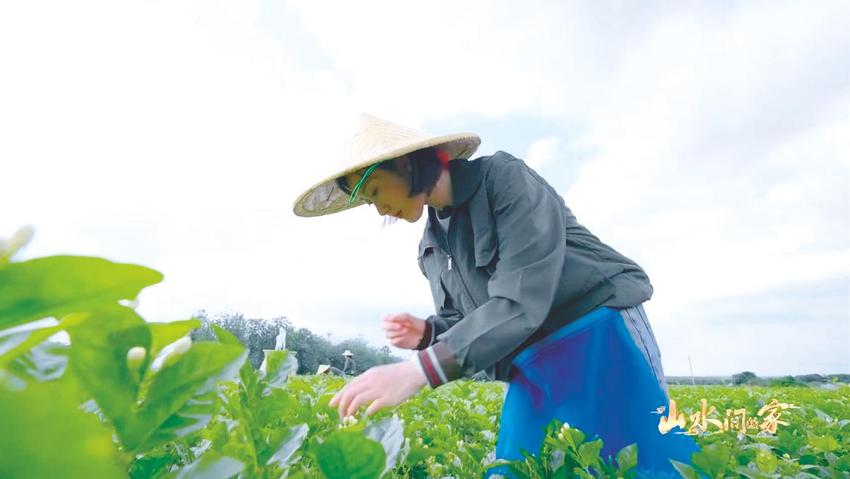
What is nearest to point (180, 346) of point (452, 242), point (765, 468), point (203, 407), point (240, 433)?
point (203, 407)

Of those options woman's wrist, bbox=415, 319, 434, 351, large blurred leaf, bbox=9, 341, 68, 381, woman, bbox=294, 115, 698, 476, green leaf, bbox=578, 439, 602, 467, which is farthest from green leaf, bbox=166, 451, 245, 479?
woman's wrist, bbox=415, 319, 434, 351

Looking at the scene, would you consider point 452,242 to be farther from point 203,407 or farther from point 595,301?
point 203,407

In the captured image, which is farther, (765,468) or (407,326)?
(407,326)

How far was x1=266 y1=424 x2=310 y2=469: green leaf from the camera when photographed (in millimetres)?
610

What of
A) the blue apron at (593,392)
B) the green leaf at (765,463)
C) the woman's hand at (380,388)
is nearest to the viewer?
the green leaf at (765,463)

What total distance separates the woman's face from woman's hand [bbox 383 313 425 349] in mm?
355

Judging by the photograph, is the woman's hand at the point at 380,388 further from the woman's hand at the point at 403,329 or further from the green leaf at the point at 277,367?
the woman's hand at the point at 403,329

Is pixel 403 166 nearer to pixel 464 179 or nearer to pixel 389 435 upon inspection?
pixel 464 179

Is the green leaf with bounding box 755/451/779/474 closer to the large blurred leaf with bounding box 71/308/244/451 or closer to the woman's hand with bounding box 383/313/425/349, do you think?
the large blurred leaf with bounding box 71/308/244/451

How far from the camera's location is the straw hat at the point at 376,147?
2094mm

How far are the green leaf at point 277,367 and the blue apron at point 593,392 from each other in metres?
1.18

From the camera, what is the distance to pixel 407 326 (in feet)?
7.10

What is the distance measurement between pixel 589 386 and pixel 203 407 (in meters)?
1.62

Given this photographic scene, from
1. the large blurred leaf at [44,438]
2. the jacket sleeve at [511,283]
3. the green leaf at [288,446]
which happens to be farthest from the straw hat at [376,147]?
the large blurred leaf at [44,438]
